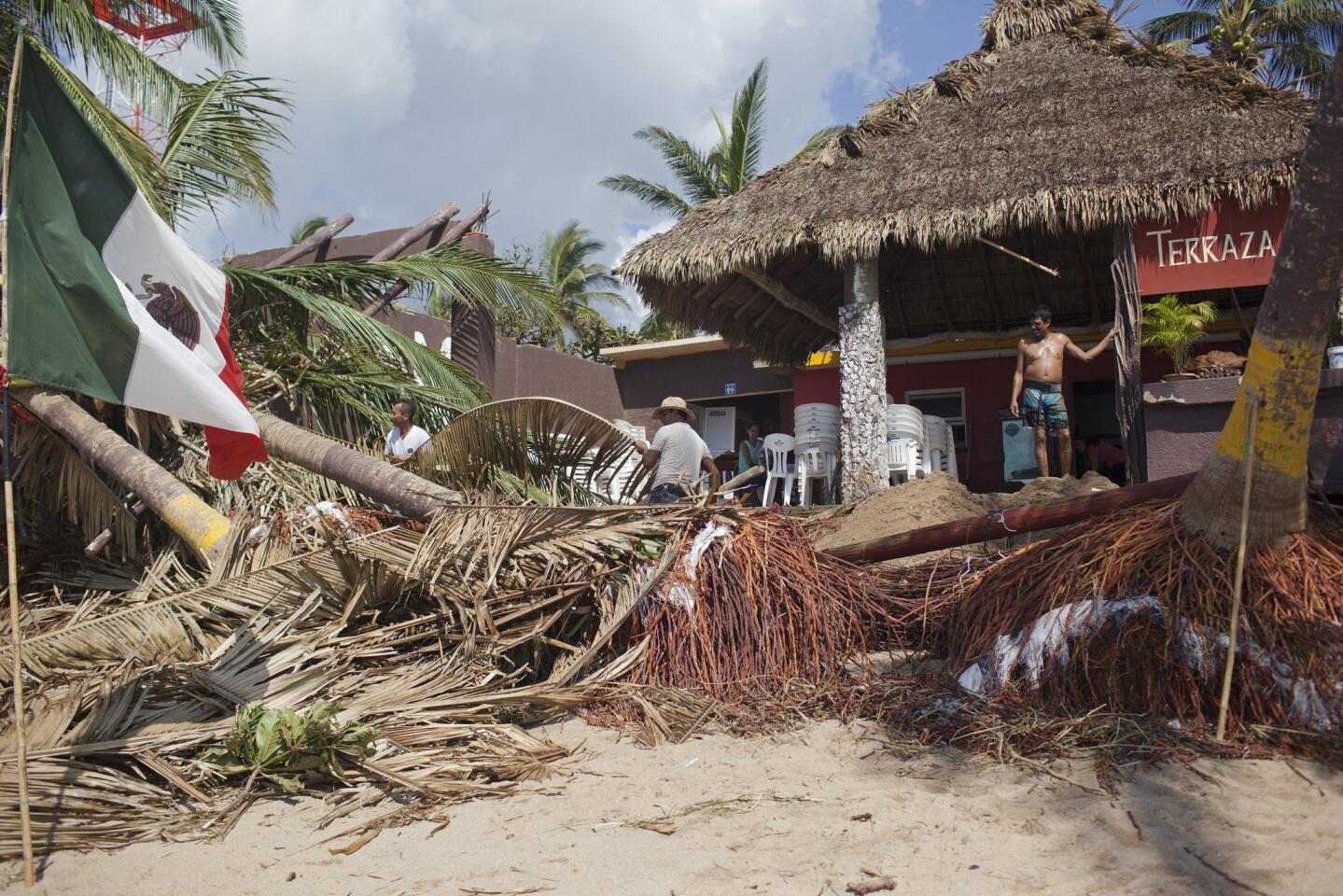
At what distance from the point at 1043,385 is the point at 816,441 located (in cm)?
226

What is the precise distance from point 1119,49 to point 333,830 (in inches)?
328

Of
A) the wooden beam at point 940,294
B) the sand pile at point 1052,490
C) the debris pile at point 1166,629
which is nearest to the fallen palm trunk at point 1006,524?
the debris pile at point 1166,629

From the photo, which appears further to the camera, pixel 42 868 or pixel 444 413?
pixel 444 413

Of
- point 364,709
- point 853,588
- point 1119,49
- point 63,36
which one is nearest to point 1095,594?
point 853,588

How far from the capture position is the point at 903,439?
8977mm

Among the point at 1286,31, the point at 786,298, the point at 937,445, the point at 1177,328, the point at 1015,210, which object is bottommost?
the point at 937,445

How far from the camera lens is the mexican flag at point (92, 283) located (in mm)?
3342

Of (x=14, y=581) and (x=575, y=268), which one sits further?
(x=575, y=268)

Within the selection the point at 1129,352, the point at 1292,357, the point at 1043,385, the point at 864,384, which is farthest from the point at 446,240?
the point at 1292,357

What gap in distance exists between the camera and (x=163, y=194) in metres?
8.62

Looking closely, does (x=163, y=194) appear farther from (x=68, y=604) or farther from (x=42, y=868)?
(x=42, y=868)

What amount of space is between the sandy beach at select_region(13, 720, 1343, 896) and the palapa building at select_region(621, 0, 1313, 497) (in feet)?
14.5

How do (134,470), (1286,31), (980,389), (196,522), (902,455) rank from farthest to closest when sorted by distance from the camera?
(1286,31) < (980,389) < (902,455) < (134,470) < (196,522)

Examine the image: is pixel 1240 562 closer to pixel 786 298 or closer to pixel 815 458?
pixel 815 458
